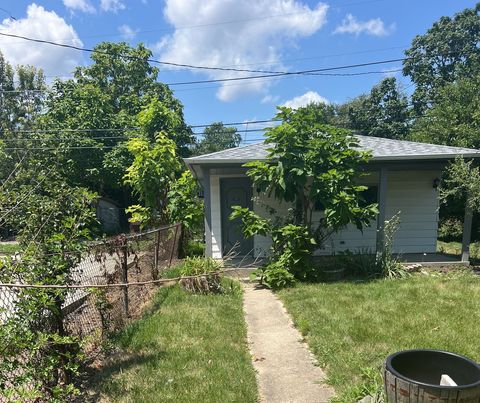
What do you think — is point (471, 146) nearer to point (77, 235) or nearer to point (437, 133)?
point (437, 133)

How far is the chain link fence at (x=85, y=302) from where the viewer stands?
2824mm

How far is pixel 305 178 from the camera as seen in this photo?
8023 mm

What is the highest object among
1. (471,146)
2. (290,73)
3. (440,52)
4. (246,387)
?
(440,52)

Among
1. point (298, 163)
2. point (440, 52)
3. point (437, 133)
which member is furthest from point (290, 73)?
point (440, 52)

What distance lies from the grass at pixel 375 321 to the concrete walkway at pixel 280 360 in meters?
0.14

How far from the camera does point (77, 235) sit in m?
3.91

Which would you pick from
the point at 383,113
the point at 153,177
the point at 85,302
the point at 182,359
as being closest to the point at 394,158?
the point at 153,177

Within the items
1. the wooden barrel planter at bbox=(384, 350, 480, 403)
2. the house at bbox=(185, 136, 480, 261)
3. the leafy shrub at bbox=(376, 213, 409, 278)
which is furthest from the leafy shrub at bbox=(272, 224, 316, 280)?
the wooden barrel planter at bbox=(384, 350, 480, 403)

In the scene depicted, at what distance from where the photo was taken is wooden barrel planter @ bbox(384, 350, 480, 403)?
2287 millimetres

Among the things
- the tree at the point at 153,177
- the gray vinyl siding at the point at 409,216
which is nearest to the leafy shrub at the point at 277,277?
the gray vinyl siding at the point at 409,216

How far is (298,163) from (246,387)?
194 inches

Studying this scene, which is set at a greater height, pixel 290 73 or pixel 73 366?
pixel 290 73

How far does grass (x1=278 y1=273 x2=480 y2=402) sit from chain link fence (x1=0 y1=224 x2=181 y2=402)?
85.3 inches

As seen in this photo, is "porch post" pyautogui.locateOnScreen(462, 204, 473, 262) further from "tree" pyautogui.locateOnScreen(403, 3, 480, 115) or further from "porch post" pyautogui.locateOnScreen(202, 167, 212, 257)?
"tree" pyautogui.locateOnScreen(403, 3, 480, 115)
